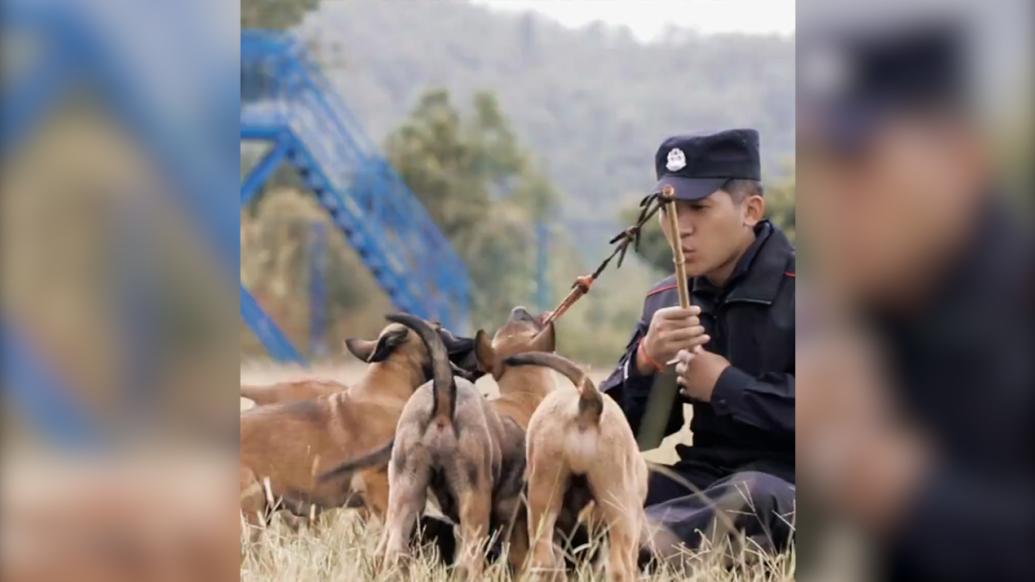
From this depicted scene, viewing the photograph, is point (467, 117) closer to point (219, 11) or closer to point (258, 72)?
point (258, 72)

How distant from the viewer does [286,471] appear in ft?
9.73

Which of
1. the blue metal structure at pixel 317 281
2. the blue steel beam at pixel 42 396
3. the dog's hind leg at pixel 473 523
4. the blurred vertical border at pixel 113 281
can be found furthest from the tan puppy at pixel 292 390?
the blue steel beam at pixel 42 396

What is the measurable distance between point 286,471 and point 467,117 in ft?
2.68

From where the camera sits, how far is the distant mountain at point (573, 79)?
2887 mm

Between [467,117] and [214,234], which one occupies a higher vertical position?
[467,117]

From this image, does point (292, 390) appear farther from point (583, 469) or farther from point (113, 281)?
point (113, 281)

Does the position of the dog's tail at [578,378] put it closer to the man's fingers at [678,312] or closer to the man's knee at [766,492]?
the man's fingers at [678,312]

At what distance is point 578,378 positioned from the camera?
9.62 ft

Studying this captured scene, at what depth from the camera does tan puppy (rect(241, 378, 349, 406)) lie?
2.95 m

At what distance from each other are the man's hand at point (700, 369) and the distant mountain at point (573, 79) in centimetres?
33

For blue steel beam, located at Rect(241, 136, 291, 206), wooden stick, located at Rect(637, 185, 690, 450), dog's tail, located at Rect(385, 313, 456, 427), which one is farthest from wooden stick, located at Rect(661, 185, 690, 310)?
blue steel beam, located at Rect(241, 136, 291, 206)

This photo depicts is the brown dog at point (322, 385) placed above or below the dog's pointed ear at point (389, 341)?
below

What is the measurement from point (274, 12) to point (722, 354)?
1131 mm

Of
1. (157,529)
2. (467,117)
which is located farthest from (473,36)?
(157,529)
